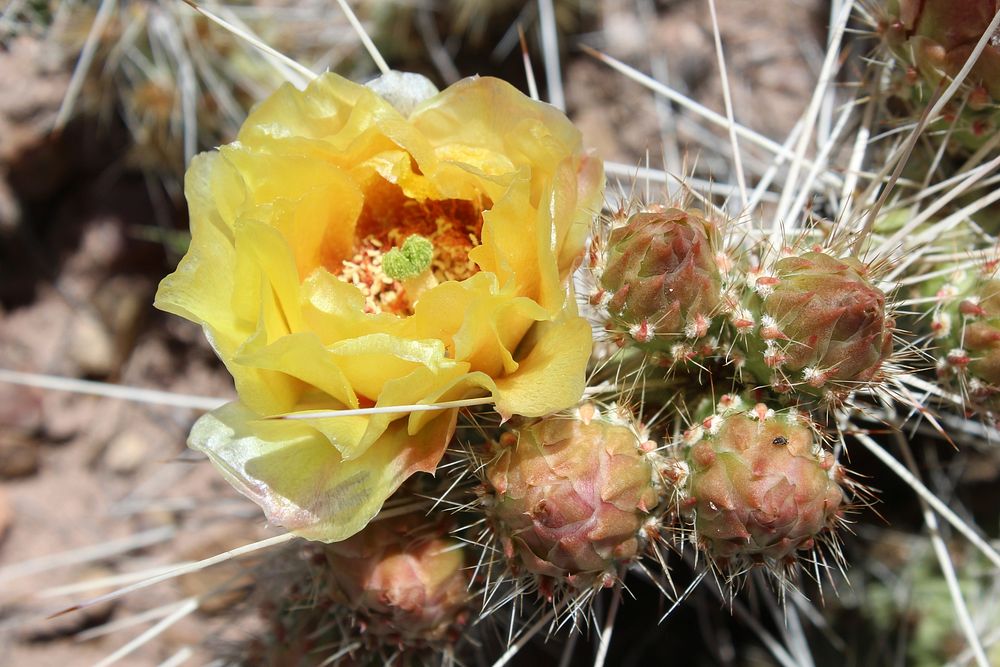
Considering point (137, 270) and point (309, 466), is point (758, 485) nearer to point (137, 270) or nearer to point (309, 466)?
point (309, 466)

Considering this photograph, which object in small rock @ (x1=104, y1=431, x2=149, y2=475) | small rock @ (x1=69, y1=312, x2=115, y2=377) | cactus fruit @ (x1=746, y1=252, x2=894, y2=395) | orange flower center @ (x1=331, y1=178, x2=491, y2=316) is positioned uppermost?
cactus fruit @ (x1=746, y1=252, x2=894, y2=395)

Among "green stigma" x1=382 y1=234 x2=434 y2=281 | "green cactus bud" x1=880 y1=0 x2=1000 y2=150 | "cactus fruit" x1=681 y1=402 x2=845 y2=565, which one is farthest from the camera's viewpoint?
"green stigma" x1=382 y1=234 x2=434 y2=281

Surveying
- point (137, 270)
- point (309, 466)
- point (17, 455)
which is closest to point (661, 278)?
point (309, 466)

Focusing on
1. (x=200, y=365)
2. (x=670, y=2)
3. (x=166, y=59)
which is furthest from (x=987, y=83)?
(x=200, y=365)

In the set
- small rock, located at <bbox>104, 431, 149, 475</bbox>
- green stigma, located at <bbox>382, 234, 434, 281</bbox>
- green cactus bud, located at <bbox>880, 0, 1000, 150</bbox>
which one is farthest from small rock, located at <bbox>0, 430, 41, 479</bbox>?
green cactus bud, located at <bbox>880, 0, 1000, 150</bbox>

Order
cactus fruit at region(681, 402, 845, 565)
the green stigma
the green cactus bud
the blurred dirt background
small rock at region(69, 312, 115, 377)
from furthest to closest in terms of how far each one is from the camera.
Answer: small rock at region(69, 312, 115, 377)
the blurred dirt background
the green stigma
the green cactus bud
cactus fruit at region(681, 402, 845, 565)

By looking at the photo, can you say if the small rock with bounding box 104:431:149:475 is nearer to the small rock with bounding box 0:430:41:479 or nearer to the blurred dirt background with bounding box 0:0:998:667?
the blurred dirt background with bounding box 0:0:998:667
